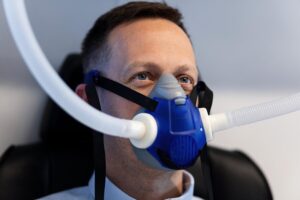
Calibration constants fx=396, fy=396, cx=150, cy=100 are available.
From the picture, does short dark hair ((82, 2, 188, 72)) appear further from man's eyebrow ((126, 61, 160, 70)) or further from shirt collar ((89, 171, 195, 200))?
shirt collar ((89, 171, 195, 200))

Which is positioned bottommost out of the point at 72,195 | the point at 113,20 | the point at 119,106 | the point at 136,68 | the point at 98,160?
the point at 72,195

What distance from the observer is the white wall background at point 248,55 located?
155 centimetres

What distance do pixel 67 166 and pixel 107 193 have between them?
247 millimetres

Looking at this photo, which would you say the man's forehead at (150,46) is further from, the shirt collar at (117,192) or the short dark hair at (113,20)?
the shirt collar at (117,192)

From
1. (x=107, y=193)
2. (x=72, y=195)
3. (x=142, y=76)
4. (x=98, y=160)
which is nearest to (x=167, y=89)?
(x=142, y=76)

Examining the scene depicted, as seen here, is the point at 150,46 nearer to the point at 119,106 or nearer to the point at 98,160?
the point at 119,106

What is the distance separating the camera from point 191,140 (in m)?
0.87

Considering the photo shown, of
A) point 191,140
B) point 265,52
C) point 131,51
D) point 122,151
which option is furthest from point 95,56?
point 265,52

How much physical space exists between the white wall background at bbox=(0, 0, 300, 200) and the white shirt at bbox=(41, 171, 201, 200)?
49 cm

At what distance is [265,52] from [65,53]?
0.78 m

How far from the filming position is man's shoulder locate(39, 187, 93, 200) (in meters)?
1.18

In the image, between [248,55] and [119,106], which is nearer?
[119,106]

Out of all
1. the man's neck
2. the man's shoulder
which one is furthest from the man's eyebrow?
the man's shoulder

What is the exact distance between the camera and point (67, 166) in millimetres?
1317
